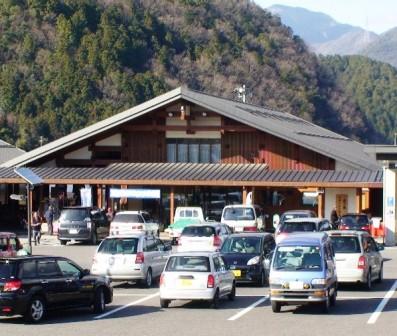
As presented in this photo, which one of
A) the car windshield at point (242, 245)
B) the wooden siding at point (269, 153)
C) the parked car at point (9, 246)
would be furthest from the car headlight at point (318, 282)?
the wooden siding at point (269, 153)

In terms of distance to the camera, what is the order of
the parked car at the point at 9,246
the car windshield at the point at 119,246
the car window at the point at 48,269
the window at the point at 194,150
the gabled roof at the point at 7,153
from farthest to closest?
1. the gabled roof at the point at 7,153
2. the window at the point at 194,150
3. the parked car at the point at 9,246
4. the car windshield at the point at 119,246
5. the car window at the point at 48,269

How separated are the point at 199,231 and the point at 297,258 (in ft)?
41.3

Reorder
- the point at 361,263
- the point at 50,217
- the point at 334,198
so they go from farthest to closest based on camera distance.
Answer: the point at 334,198 < the point at 50,217 < the point at 361,263

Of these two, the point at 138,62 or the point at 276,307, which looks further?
the point at 138,62

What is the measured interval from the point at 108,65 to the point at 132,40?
1190 cm

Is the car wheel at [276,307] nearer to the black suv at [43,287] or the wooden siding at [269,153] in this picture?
the black suv at [43,287]

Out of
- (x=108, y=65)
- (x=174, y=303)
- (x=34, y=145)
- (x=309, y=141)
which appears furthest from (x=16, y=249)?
(x=108, y=65)

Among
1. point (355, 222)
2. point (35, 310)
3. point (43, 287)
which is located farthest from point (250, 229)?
point (35, 310)

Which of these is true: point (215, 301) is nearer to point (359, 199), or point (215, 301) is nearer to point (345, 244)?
point (345, 244)

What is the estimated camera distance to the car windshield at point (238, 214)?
43062mm

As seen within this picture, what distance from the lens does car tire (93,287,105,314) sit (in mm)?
21234

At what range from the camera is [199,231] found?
33.6 meters

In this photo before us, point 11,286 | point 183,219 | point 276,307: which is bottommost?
point 276,307

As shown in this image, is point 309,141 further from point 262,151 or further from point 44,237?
point 44,237
